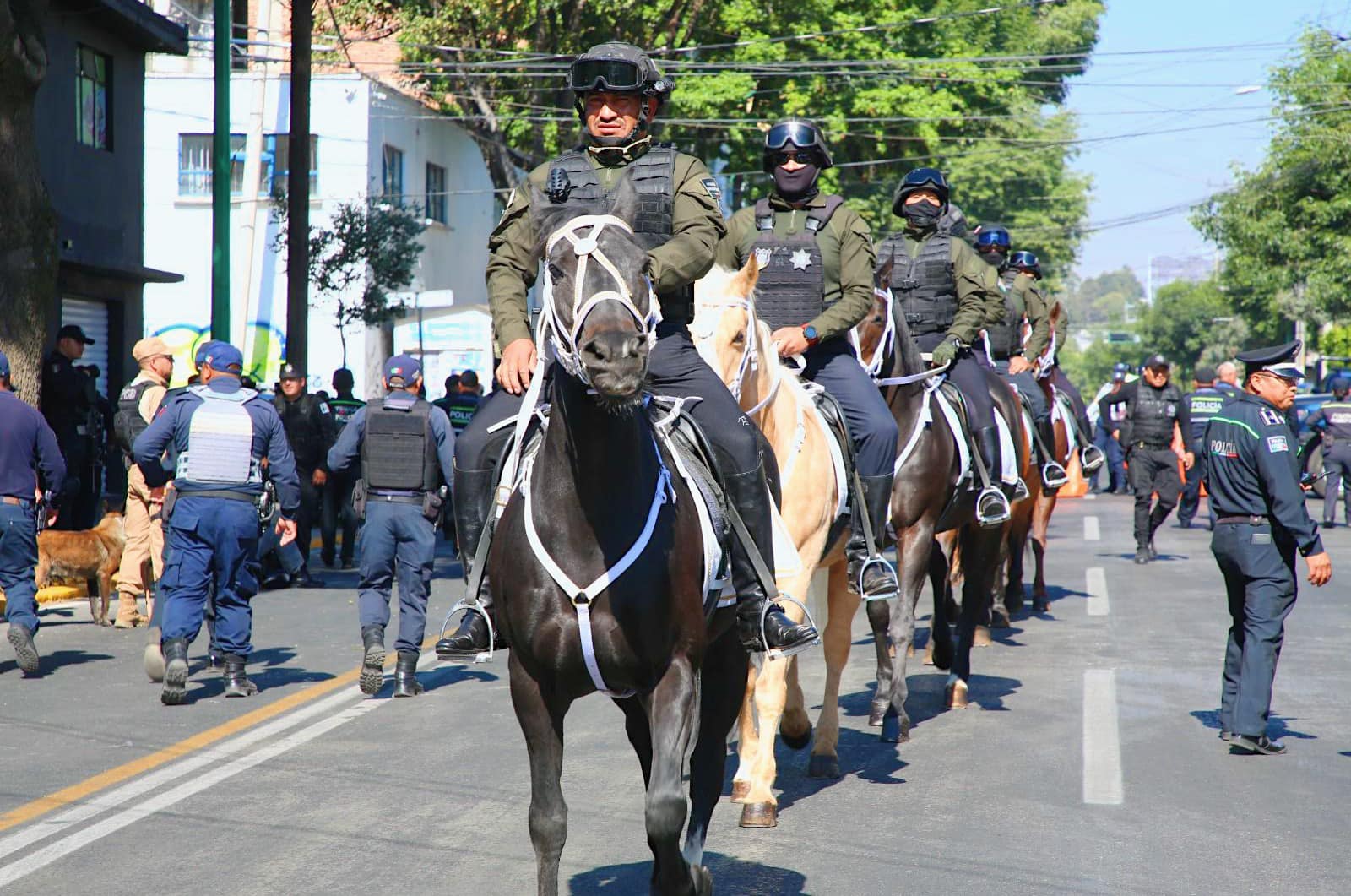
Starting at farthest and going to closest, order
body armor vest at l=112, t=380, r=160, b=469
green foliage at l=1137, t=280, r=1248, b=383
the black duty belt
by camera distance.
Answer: green foliage at l=1137, t=280, r=1248, b=383 < body armor vest at l=112, t=380, r=160, b=469 < the black duty belt

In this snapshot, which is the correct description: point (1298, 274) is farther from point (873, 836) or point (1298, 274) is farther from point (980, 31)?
point (873, 836)

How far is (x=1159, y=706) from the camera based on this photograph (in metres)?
10.6

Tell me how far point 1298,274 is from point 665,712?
152ft

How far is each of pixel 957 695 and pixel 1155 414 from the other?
1252 centimetres

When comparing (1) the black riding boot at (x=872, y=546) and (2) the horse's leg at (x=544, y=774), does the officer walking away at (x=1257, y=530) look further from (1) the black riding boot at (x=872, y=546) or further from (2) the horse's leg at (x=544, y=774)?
(2) the horse's leg at (x=544, y=774)

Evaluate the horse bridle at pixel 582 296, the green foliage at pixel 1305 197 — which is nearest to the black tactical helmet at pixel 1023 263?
the horse bridle at pixel 582 296

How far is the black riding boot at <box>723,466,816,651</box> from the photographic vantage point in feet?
19.5

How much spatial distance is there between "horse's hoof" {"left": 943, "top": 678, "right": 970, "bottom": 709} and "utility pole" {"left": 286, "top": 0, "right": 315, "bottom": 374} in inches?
569

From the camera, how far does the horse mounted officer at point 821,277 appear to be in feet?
28.5

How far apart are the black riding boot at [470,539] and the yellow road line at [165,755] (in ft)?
9.34

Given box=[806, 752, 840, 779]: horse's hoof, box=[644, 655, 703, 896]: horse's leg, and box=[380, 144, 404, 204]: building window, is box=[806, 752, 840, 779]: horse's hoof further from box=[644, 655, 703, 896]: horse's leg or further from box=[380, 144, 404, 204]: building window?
box=[380, 144, 404, 204]: building window

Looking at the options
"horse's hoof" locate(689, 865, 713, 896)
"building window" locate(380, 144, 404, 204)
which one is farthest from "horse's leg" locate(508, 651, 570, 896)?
"building window" locate(380, 144, 404, 204)

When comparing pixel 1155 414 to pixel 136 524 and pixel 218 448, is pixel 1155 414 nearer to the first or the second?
pixel 136 524

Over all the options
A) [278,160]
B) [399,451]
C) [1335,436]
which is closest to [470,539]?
[399,451]
